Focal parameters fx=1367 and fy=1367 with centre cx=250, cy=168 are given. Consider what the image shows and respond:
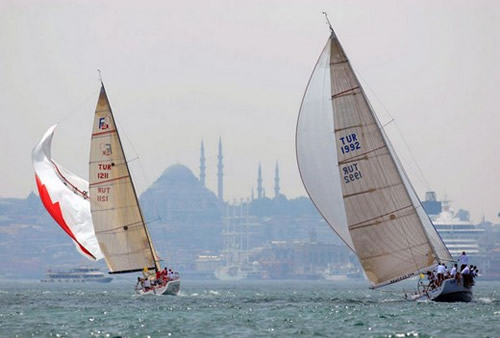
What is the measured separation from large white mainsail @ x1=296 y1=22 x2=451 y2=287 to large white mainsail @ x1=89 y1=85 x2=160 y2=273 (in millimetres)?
15771

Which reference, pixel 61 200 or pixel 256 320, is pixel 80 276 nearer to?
pixel 61 200

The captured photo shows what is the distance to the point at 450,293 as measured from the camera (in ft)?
147

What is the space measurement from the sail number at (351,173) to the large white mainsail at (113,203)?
16579 millimetres

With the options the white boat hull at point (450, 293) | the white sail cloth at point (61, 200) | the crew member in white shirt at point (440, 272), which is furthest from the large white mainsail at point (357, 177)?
the white sail cloth at point (61, 200)

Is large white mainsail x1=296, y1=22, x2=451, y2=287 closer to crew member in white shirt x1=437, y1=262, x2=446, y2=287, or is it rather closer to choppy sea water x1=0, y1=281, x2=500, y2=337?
crew member in white shirt x1=437, y1=262, x2=446, y2=287

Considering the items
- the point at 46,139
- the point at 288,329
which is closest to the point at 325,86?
the point at 288,329

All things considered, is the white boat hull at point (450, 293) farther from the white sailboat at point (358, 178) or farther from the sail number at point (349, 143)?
the sail number at point (349, 143)

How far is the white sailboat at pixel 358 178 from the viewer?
42.9m

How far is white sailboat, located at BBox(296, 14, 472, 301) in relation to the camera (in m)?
42.9

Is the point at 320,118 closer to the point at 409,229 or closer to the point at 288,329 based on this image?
the point at 409,229

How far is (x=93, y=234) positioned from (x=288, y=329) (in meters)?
25.6

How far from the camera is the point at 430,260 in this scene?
1730 inches

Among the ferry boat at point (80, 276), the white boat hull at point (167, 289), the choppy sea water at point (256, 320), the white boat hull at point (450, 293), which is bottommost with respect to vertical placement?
the choppy sea water at point (256, 320)

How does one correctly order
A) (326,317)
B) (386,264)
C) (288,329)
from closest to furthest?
(288,329) < (326,317) < (386,264)
